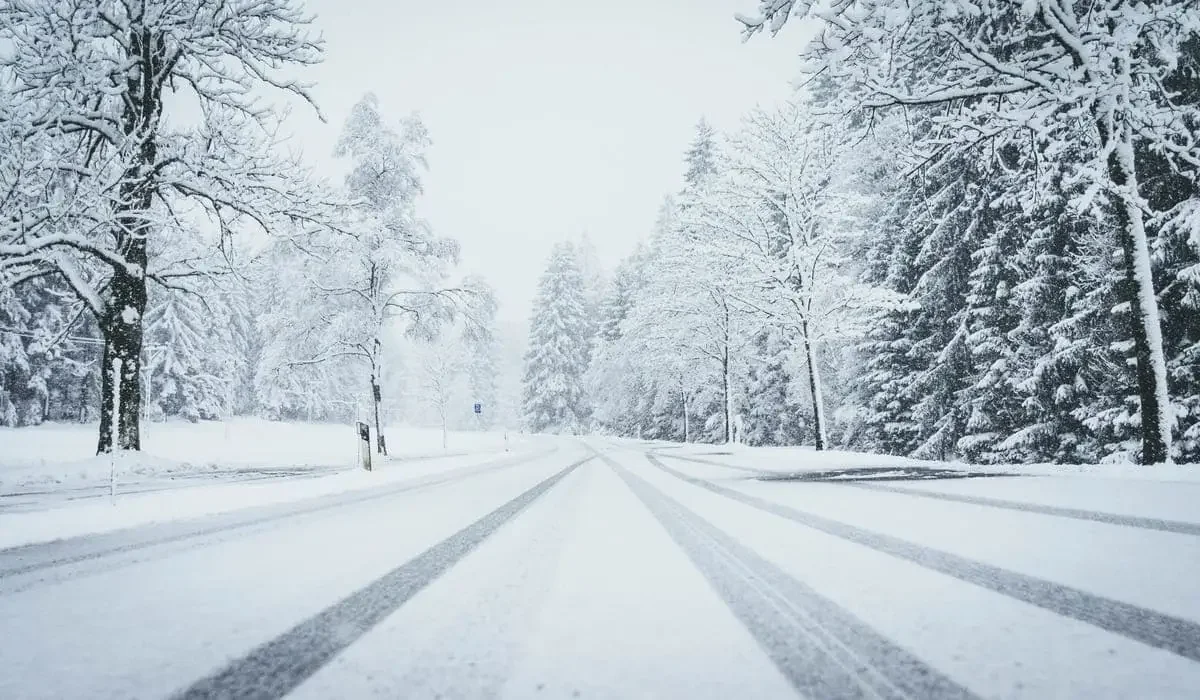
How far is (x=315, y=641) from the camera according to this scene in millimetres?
1859

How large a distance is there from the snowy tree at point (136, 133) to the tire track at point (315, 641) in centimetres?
1125

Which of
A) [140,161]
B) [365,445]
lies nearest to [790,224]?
[365,445]

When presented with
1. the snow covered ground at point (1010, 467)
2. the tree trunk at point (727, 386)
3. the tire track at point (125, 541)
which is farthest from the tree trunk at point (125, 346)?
the tree trunk at point (727, 386)

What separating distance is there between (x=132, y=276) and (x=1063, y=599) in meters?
16.7

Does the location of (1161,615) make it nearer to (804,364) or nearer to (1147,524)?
(1147,524)

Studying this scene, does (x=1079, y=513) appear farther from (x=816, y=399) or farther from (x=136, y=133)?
(x=136, y=133)

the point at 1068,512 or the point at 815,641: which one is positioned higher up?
the point at 815,641

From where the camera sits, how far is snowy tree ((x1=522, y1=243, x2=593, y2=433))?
59875mm

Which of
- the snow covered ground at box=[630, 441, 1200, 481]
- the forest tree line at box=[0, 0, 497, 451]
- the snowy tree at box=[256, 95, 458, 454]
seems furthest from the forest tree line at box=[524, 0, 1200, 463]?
the snowy tree at box=[256, 95, 458, 454]

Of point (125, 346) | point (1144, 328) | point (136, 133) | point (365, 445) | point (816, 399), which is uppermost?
point (136, 133)

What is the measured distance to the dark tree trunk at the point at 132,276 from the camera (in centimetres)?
1266

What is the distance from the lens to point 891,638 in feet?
5.75

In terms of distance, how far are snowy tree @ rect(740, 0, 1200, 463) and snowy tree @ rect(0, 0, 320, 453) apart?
10.9m

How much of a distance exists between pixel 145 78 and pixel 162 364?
3727 cm
